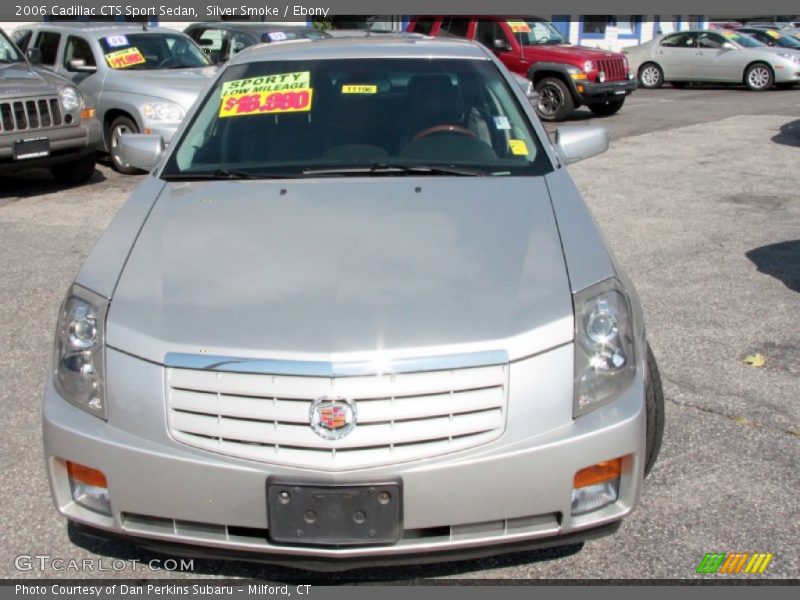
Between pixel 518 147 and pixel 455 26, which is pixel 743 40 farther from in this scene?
pixel 518 147

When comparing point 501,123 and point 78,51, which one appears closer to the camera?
point 501,123

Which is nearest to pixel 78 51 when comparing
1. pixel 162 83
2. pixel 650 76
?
pixel 162 83

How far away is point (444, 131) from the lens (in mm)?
4012

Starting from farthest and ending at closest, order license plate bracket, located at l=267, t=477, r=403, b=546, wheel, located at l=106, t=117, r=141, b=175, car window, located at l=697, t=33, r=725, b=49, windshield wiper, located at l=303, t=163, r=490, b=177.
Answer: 1. car window, located at l=697, t=33, r=725, b=49
2. wheel, located at l=106, t=117, r=141, b=175
3. windshield wiper, located at l=303, t=163, r=490, b=177
4. license plate bracket, located at l=267, t=477, r=403, b=546

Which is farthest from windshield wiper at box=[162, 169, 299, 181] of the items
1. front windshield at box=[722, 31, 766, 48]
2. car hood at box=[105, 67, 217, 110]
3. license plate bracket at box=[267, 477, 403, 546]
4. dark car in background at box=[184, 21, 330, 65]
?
front windshield at box=[722, 31, 766, 48]

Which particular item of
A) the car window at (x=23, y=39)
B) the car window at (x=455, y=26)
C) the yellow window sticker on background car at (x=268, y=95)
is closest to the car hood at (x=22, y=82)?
the car window at (x=23, y=39)

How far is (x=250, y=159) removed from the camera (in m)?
3.90

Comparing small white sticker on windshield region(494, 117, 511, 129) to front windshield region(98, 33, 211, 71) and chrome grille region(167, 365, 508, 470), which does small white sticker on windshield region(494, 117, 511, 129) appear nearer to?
chrome grille region(167, 365, 508, 470)

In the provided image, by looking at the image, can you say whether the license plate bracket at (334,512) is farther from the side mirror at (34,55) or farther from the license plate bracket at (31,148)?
the side mirror at (34,55)

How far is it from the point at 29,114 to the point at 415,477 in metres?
7.61

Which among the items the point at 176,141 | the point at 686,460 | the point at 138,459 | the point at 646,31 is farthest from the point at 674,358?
the point at 646,31

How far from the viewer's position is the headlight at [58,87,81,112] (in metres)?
9.11

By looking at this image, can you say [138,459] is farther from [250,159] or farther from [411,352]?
[250,159]

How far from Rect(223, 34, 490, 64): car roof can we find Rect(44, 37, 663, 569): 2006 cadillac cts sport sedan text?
1.41m
